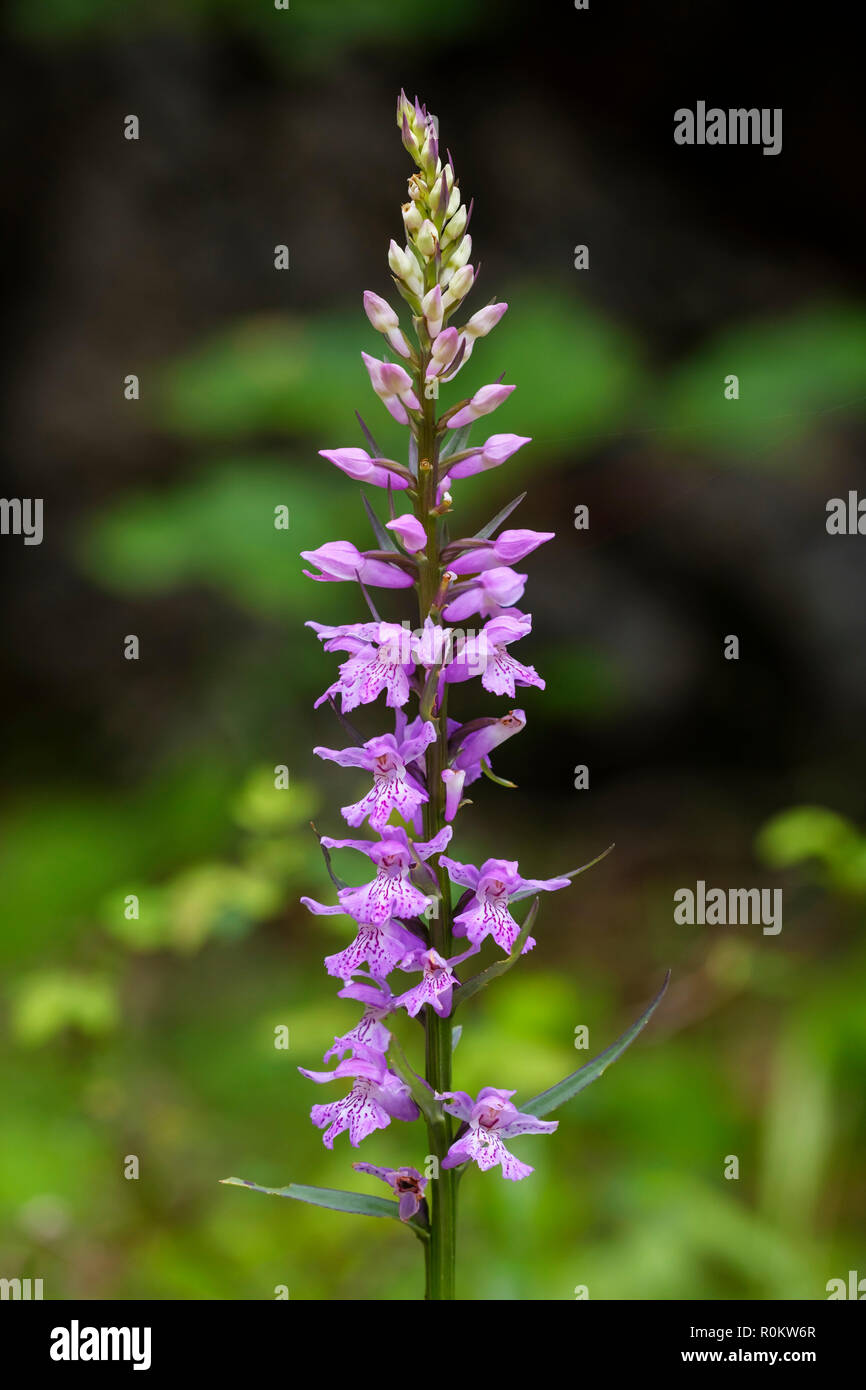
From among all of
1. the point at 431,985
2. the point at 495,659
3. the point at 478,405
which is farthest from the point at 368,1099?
the point at 478,405

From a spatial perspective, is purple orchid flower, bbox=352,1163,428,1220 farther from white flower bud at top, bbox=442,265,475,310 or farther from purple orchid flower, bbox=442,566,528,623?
white flower bud at top, bbox=442,265,475,310

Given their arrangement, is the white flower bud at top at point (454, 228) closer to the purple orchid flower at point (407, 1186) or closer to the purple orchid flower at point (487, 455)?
the purple orchid flower at point (487, 455)

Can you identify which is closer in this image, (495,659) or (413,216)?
(413,216)

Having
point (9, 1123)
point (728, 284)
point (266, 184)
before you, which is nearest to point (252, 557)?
point (9, 1123)

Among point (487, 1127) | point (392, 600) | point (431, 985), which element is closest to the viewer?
point (431, 985)

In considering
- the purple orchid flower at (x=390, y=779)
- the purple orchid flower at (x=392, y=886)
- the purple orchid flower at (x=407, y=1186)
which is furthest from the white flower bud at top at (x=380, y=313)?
the purple orchid flower at (x=407, y=1186)

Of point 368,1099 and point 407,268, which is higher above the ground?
point 407,268

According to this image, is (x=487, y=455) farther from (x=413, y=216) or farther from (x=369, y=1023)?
(x=369, y=1023)
